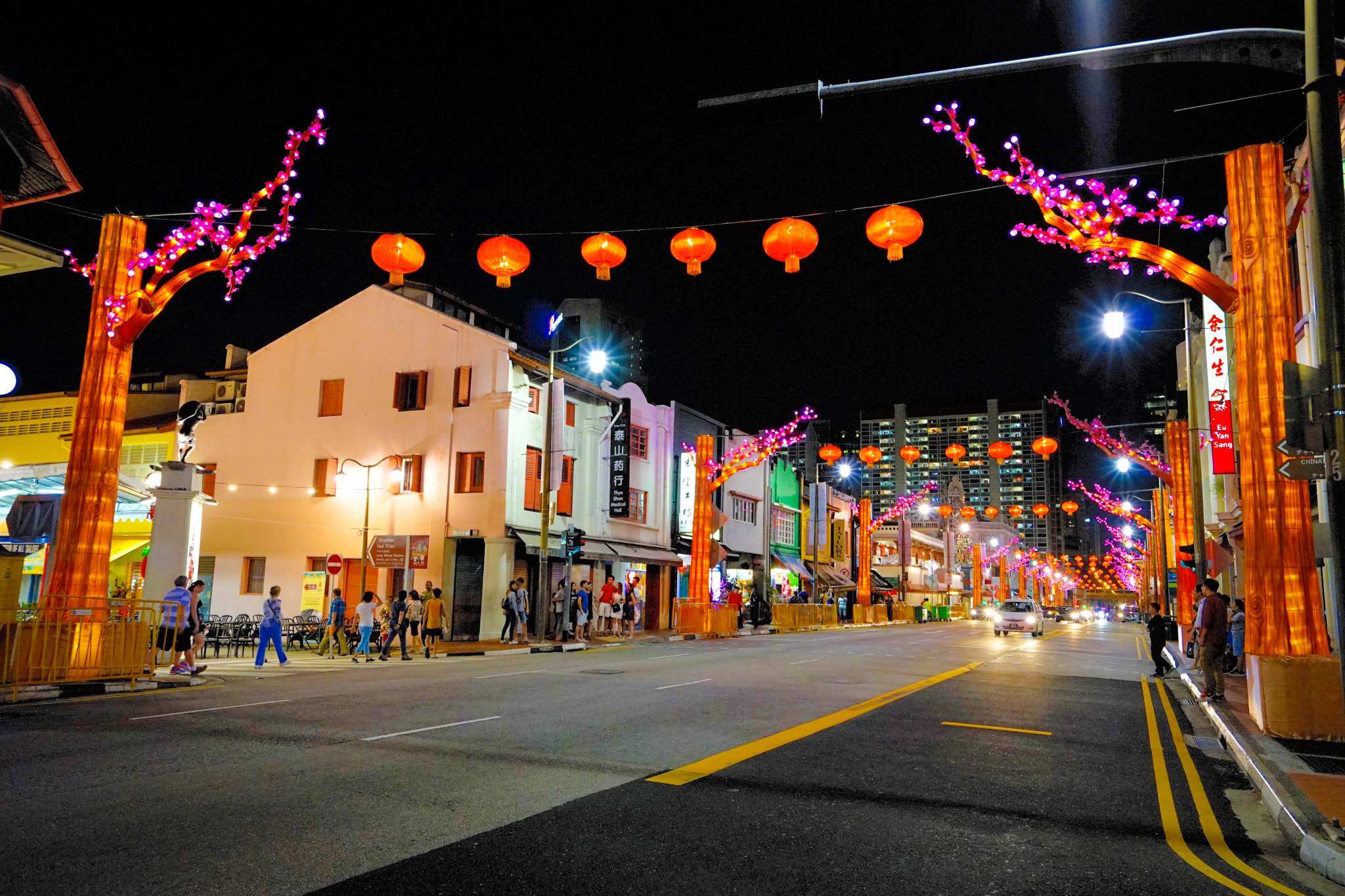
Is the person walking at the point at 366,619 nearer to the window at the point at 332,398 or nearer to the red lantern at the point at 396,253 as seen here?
the red lantern at the point at 396,253

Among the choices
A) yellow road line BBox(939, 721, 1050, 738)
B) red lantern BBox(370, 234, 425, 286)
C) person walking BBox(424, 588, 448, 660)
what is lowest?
yellow road line BBox(939, 721, 1050, 738)

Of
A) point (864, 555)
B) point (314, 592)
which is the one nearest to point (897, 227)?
point (314, 592)

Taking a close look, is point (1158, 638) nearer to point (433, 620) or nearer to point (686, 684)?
point (686, 684)

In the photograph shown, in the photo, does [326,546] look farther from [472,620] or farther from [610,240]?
[610,240]

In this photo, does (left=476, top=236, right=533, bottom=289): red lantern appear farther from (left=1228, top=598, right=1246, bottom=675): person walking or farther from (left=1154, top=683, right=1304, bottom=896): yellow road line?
(left=1228, top=598, right=1246, bottom=675): person walking

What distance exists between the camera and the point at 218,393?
123ft

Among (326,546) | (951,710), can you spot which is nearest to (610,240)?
(951,710)

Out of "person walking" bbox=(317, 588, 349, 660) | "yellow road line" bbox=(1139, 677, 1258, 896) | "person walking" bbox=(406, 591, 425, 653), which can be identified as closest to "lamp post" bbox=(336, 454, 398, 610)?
"person walking" bbox=(317, 588, 349, 660)

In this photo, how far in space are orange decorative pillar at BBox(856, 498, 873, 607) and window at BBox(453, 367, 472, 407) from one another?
128 feet

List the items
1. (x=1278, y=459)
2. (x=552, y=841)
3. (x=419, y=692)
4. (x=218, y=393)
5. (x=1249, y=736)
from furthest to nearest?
(x=218, y=393) → (x=419, y=692) → (x=1278, y=459) → (x=1249, y=736) → (x=552, y=841)

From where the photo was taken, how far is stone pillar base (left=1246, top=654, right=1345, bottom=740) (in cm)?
971

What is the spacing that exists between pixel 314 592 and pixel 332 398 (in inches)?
283

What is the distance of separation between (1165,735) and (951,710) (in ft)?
8.12

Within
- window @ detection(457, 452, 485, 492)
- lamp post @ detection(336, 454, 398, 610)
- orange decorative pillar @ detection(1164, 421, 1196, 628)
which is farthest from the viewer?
window @ detection(457, 452, 485, 492)
